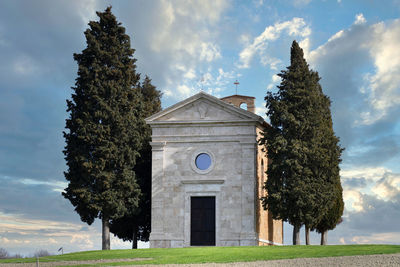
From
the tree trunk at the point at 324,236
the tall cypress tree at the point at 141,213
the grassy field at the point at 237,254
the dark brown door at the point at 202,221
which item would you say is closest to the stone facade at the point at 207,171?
the dark brown door at the point at 202,221

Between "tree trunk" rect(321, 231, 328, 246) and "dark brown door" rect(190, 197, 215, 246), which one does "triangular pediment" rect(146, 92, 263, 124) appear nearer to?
"dark brown door" rect(190, 197, 215, 246)

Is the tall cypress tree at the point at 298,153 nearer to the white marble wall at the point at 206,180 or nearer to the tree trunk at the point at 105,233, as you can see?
the white marble wall at the point at 206,180

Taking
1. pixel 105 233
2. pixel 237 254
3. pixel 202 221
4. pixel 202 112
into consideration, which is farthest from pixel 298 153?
pixel 105 233

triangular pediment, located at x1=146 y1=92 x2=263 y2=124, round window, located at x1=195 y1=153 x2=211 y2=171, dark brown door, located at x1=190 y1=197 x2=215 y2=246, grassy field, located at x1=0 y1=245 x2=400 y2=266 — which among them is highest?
triangular pediment, located at x1=146 y1=92 x2=263 y2=124

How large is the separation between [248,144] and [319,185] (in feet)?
16.7

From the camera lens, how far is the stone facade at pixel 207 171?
3503 cm

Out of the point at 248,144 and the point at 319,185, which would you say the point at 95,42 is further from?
the point at 319,185

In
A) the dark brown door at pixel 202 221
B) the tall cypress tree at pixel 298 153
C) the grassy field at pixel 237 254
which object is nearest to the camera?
the grassy field at pixel 237 254

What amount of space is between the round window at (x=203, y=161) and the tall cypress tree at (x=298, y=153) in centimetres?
376

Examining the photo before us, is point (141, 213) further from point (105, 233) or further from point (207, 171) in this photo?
point (207, 171)

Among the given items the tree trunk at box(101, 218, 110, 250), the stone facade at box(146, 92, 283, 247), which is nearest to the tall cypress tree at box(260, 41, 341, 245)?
the stone facade at box(146, 92, 283, 247)

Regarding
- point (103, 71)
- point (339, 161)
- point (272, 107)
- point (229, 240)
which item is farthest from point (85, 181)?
point (339, 161)

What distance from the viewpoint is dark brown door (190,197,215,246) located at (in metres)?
35.2

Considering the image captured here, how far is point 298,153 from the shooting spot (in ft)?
112
